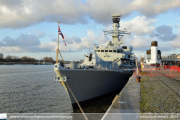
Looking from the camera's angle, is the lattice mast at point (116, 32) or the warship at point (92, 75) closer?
the warship at point (92, 75)

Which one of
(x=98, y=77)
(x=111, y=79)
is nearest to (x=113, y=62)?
(x=111, y=79)

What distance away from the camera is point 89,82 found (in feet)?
38.6

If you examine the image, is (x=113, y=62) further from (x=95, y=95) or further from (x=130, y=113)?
(x=130, y=113)

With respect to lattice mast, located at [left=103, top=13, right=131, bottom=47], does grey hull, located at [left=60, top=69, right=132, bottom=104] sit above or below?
below

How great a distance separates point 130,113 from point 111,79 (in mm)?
8922

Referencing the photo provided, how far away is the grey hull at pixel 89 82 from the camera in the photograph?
10.5 meters

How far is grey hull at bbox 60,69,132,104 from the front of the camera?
10466mm

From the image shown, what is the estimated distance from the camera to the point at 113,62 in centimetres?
1606

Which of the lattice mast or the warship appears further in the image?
the lattice mast

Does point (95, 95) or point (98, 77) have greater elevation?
point (98, 77)

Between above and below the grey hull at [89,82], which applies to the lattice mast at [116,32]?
above

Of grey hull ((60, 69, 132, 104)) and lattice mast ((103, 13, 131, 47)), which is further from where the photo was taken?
lattice mast ((103, 13, 131, 47))

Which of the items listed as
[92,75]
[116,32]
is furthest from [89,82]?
[116,32]

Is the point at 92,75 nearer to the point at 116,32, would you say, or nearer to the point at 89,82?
the point at 89,82
